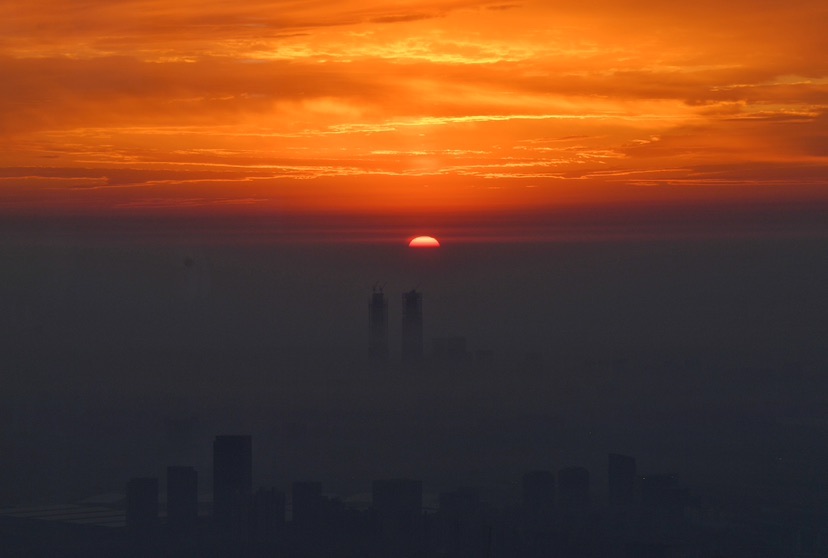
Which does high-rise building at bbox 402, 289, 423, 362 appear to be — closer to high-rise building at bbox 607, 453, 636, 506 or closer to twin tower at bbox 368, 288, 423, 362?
twin tower at bbox 368, 288, 423, 362

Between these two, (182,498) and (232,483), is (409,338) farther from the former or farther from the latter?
(182,498)

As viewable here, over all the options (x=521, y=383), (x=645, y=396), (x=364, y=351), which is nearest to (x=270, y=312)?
(x=364, y=351)

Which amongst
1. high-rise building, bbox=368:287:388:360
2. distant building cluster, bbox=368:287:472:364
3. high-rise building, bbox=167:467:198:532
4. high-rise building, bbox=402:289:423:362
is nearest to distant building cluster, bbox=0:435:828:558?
high-rise building, bbox=167:467:198:532

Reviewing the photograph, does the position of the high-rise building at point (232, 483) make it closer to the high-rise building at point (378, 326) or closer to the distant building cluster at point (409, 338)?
the distant building cluster at point (409, 338)

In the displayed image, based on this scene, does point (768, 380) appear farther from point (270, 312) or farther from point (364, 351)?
point (270, 312)

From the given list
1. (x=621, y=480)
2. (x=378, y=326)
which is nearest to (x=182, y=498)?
(x=621, y=480)

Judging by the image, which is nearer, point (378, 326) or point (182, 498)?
point (182, 498)

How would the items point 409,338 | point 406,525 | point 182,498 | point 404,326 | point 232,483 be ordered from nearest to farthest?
point 406,525, point 182,498, point 232,483, point 409,338, point 404,326
